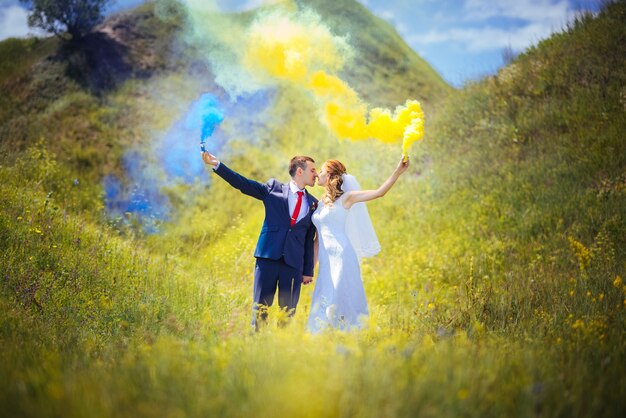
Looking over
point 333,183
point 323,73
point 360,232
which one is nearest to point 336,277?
point 360,232

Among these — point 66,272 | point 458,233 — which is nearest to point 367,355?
point 66,272

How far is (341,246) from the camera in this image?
5.21 m

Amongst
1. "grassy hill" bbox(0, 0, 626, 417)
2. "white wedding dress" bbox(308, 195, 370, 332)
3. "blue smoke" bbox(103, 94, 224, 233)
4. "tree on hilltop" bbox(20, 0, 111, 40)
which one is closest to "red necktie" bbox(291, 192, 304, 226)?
"white wedding dress" bbox(308, 195, 370, 332)

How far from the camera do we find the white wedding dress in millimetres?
5047

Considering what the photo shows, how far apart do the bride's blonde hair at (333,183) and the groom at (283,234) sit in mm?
185

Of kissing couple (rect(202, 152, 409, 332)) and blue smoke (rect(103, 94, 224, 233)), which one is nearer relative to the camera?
kissing couple (rect(202, 152, 409, 332))

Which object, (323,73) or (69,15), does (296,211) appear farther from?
(69,15)

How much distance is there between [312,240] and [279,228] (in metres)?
0.52

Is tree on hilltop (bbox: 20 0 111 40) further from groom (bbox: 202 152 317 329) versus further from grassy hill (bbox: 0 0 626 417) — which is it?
groom (bbox: 202 152 317 329)

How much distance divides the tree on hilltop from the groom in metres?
17.3

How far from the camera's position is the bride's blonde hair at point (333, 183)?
538cm

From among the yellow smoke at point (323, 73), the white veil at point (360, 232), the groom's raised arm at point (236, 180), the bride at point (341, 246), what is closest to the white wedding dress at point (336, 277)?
the bride at point (341, 246)

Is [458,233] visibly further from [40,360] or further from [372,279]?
[40,360]

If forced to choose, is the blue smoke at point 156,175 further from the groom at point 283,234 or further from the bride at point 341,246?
the bride at point 341,246
